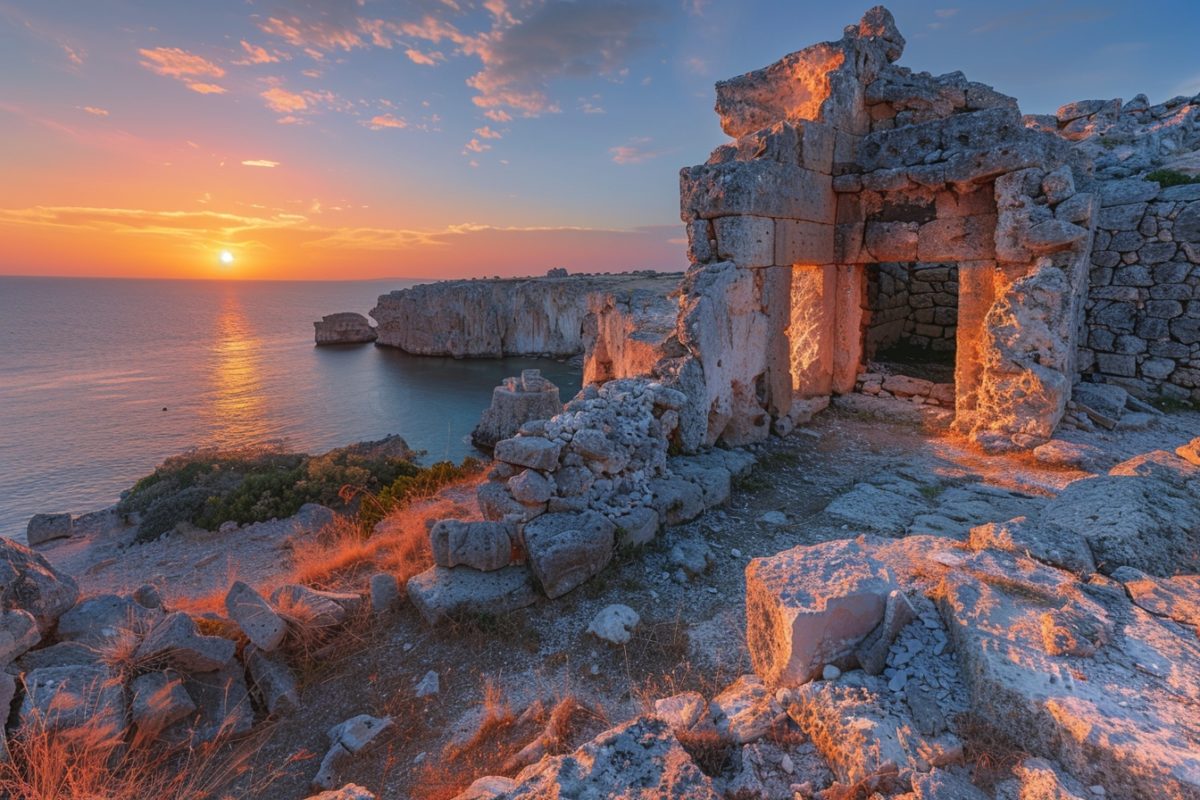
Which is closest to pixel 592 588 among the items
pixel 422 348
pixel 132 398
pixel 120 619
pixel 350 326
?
pixel 120 619

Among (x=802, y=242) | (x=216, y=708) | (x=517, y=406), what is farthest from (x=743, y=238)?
(x=517, y=406)

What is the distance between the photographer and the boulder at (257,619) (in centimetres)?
385

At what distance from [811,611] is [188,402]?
38078 millimetres

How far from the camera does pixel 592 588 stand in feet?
14.6

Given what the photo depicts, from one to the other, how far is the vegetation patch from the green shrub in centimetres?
1260

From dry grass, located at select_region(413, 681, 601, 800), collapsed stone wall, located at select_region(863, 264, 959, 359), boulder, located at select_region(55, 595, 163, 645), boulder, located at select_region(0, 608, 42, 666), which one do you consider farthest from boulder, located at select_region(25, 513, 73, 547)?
collapsed stone wall, located at select_region(863, 264, 959, 359)

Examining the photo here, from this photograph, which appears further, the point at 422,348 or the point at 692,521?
the point at 422,348

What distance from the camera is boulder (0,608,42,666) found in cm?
333

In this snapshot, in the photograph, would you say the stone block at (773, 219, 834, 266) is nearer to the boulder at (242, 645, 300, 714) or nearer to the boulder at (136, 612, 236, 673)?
Result: the boulder at (242, 645, 300, 714)

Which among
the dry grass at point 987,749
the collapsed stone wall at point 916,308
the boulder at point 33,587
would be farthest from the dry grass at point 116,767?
the collapsed stone wall at point 916,308

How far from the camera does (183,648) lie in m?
3.54

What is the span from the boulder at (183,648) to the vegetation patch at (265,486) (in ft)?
21.2

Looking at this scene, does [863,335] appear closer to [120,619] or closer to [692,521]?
[692,521]

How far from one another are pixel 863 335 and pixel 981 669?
831 cm
